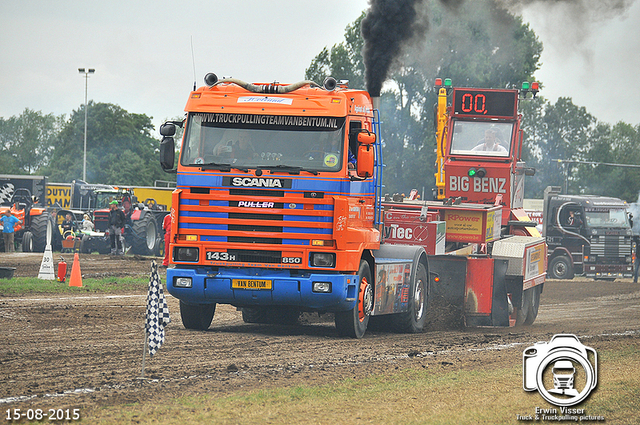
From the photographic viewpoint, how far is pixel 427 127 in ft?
198

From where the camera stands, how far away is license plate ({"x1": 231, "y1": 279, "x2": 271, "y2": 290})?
11383 millimetres

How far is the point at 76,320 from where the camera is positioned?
13.5m

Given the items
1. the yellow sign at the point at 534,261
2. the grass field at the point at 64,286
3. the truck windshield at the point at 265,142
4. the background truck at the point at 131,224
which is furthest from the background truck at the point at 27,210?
the truck windshield at the point at 265,142

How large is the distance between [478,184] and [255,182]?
8.52 metres

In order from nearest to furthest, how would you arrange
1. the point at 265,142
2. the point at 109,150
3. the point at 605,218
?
the point at 265,142 → the point at 605,218 → the point at 109,150

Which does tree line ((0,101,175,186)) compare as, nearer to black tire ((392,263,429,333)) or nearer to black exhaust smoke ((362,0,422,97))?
black exhaust smoke ((362,0,422,97))

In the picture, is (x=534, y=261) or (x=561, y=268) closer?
(x=534, y=261)

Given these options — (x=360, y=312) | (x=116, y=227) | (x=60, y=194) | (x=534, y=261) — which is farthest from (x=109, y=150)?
(x=360, y=312)

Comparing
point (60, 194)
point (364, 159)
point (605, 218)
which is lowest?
point (605, 218)

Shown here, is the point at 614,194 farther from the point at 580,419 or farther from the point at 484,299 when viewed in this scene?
the point at 580,419

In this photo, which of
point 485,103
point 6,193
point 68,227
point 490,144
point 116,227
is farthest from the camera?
point 6,193

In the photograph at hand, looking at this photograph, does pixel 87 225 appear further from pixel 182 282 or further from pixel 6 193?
pixel 182 282

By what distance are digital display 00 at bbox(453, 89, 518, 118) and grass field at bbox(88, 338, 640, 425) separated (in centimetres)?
1039

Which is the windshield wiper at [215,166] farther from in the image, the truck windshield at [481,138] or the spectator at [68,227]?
the spectator at [68,227]
